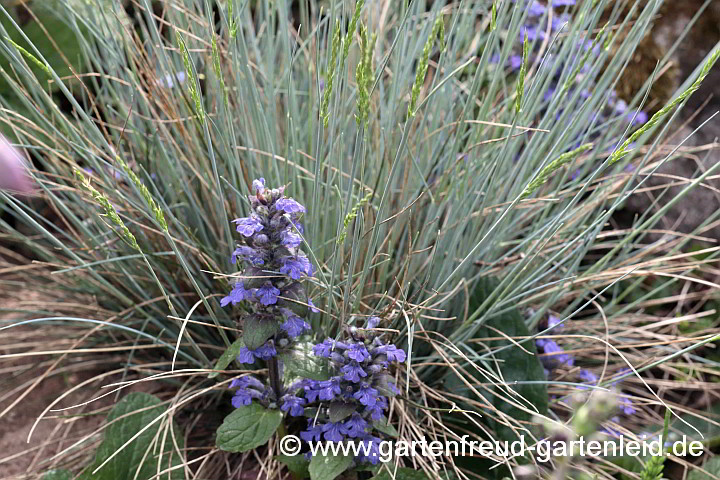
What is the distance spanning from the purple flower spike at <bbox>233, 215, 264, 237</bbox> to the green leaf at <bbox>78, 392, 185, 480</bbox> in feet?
1.43

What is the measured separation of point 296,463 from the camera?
1293 millimetres

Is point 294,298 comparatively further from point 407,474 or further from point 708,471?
point 708,471

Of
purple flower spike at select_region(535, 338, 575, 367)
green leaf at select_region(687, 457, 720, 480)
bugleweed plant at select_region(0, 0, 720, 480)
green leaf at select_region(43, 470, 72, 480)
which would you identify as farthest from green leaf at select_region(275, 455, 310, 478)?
green leaf at select_region(687, 457, 720, 480)

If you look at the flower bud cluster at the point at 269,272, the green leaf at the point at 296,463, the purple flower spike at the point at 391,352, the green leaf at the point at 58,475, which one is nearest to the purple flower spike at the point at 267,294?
the flower bud cluster at the point at 269,272

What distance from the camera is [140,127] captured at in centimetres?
187

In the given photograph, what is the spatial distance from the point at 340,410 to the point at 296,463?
0.15m

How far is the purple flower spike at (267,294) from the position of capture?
46.2 inches

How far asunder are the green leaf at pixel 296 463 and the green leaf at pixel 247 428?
66 mm

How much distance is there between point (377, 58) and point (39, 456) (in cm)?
128

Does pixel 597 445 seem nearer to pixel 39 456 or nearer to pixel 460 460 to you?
pixel 460 460

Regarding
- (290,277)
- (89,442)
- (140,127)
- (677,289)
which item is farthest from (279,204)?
(677,289)

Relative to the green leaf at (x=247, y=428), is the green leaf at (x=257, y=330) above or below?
above

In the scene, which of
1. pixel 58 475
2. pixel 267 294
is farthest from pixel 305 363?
pixel 58 475

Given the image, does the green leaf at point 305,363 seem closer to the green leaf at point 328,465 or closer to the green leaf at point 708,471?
the green leaf at point 328,465
